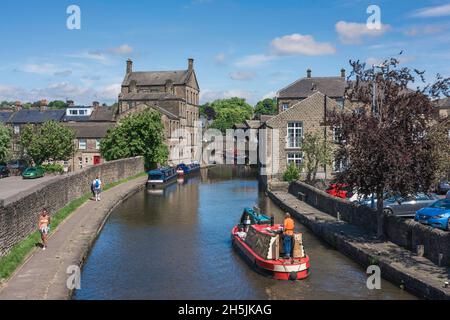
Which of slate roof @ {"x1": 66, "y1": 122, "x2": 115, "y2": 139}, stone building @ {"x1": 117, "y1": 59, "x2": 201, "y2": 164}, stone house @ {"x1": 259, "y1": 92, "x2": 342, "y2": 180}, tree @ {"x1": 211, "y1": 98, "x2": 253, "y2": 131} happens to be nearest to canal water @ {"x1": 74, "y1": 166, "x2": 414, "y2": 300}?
stone house @ {"x1": 259, "y1": 92, "x2": 342, "y2": 180}

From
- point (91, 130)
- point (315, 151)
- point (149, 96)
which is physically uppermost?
point (149, 96)

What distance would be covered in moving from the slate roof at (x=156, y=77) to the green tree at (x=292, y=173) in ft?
133

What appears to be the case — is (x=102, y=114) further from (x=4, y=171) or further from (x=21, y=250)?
(x=21, y=250)

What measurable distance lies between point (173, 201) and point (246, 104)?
108138 millimetres

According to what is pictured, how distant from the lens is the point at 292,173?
140ft

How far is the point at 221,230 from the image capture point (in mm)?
→ 26781

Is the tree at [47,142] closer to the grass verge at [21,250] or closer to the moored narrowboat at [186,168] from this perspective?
the moored narrowboat at [186,168]

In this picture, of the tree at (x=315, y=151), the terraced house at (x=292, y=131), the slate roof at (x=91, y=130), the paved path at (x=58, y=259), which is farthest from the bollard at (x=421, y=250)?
the slate roof at (x=91, y=130)

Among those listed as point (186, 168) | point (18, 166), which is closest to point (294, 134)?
point (186, 168)

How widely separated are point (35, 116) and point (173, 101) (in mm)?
21093

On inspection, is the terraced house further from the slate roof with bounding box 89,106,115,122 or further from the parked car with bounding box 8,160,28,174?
the slate roof with bounding box 89,106,115,122

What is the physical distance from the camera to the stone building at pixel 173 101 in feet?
227

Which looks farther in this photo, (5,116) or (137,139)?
(5,116)

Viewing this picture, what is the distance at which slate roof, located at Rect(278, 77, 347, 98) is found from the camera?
2589 inches
